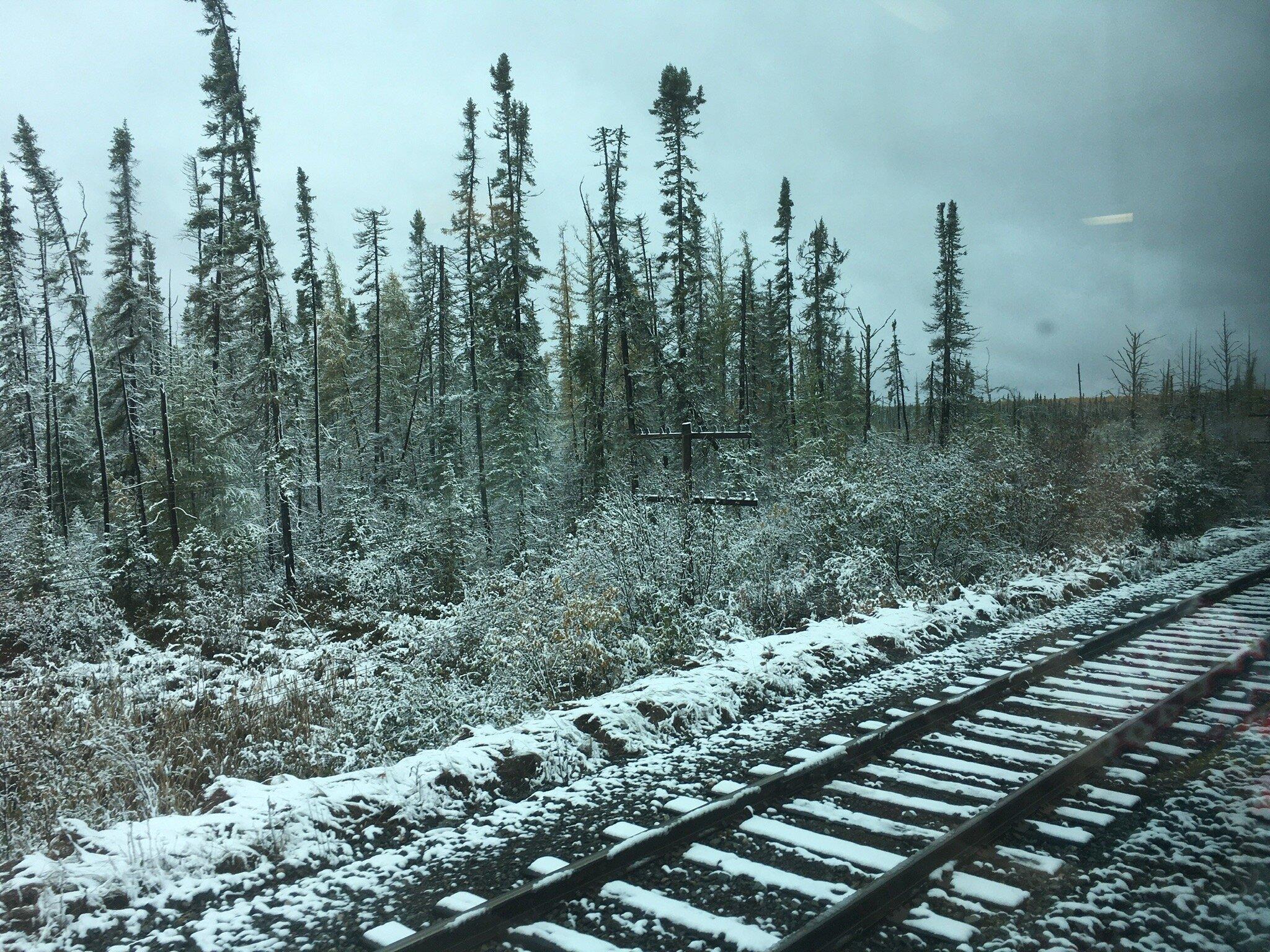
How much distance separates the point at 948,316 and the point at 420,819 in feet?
148

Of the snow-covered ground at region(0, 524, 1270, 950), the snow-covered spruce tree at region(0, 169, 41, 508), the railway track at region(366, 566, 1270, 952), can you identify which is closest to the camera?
the railway track at region(366, 566, 1270, 952)

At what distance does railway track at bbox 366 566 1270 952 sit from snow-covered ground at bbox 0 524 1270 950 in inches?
14.8

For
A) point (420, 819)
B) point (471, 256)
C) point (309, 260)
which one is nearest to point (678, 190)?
point (471, 256)

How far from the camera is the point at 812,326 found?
43.2m

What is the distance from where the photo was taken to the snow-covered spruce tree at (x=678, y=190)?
29.3 metres

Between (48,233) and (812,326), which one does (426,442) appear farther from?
(812,326)

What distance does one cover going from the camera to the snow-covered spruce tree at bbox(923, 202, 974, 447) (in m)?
43.0

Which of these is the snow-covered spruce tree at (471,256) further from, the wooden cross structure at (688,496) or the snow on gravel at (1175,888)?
the snow on gravel at (1175,888)

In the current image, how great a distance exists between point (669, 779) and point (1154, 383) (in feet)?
97.0

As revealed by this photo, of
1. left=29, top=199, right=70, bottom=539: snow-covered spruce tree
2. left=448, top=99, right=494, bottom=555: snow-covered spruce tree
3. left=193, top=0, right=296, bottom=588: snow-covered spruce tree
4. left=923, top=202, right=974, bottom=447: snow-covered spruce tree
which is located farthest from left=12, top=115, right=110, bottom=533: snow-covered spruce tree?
left=923, top=202, right=974, bottom=447: snow-covered spruce tree

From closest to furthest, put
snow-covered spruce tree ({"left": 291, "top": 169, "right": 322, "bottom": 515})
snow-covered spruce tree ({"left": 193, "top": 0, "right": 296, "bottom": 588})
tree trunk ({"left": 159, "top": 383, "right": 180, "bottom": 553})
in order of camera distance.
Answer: snow-covered spruce tree ({"left": 193, "top": 0, "right": 296, "bottom": 588}) → tree trunk ({"left": 159, "top": 383, "right": 180, "bottom": 553}) → snow-covered spruce tree ({"left": 291, "top": 169, "right": 322, "bottom": 515})

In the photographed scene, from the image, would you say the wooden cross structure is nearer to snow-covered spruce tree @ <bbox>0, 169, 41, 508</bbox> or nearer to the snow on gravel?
the snow on gravel

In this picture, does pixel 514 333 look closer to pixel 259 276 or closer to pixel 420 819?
pixel 259 276

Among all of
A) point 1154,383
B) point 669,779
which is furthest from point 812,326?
point 669,779
